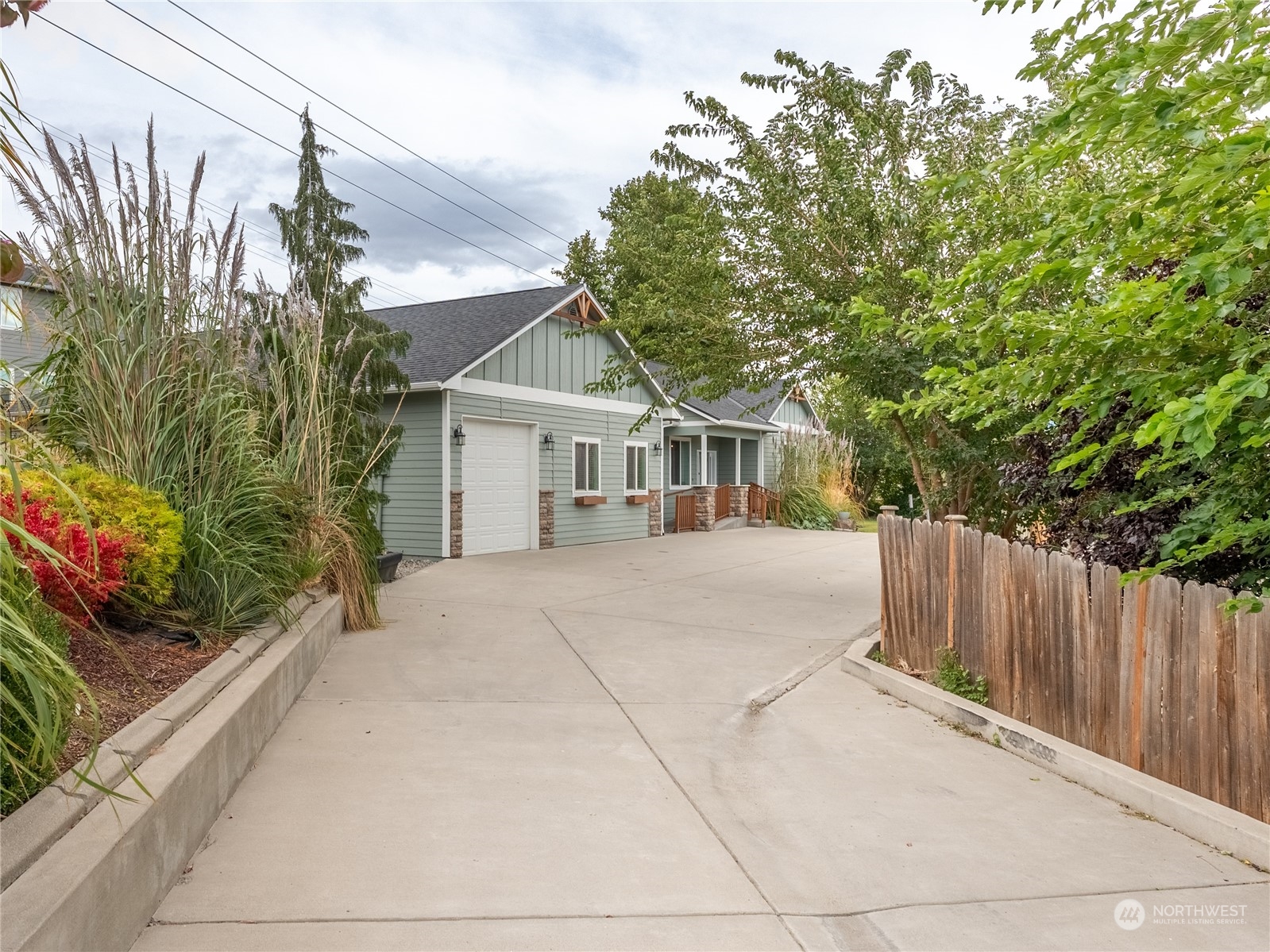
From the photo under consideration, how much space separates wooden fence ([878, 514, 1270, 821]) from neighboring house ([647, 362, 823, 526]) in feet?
43.1

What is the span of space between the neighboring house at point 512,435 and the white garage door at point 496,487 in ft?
0.07

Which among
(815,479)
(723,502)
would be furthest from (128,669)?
(815,479)

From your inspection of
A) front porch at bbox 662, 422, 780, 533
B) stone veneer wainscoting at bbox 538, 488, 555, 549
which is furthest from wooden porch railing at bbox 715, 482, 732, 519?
stone veneer wainscoting at bbox 538, 488, 555, 549

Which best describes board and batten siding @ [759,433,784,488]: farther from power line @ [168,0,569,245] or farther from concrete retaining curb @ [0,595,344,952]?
concrete retaining curb @ [0,595,344,952]

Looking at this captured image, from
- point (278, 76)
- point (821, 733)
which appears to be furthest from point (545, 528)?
point (821, 733)

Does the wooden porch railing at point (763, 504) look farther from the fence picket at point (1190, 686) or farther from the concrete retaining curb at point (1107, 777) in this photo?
the fence picket at point (1190, 686)

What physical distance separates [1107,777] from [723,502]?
1645cm

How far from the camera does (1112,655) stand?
12.5ft

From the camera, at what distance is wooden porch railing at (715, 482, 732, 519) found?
1970 cm

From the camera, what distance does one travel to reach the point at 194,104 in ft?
35.8

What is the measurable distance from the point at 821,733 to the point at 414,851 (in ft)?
7.70

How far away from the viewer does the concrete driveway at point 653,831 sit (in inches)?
97.0

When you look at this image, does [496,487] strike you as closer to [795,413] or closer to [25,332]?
[25,332]

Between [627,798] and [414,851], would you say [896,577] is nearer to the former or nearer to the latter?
[627,798]
